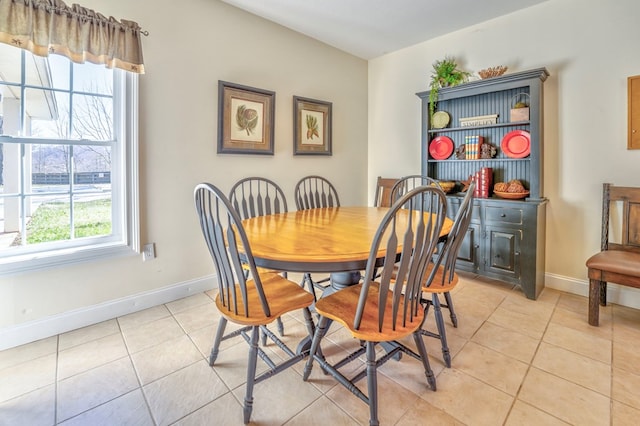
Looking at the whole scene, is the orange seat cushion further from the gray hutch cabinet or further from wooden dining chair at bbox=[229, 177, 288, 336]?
wooden dining chair at bbox=[229, 177, 288, 336]

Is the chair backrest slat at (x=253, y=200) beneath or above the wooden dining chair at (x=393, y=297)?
above

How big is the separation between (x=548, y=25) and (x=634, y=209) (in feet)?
5.62

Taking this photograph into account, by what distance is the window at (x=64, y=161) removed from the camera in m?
1.96

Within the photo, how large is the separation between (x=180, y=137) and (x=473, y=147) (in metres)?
2.74

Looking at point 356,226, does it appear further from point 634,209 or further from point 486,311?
point 634,209

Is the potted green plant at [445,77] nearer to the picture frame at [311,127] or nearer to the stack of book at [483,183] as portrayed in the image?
the stack of book at [483,183]

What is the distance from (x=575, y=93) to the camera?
263 cm

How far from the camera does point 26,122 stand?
6.51ft

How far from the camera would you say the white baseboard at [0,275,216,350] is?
195 centimetres

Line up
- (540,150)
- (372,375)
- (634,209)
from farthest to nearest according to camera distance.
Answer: (540,150) → (634,209) → (372,375)

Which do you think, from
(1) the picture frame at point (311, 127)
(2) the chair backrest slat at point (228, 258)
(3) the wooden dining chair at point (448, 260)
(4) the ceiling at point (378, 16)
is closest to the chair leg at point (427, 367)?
(3) the wooden dining chair at point (448, 260)

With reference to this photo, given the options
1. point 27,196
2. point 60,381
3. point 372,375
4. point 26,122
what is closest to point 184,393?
point 60,381

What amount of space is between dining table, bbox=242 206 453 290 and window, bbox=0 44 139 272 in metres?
1.19

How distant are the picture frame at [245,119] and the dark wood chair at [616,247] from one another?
111 inches
